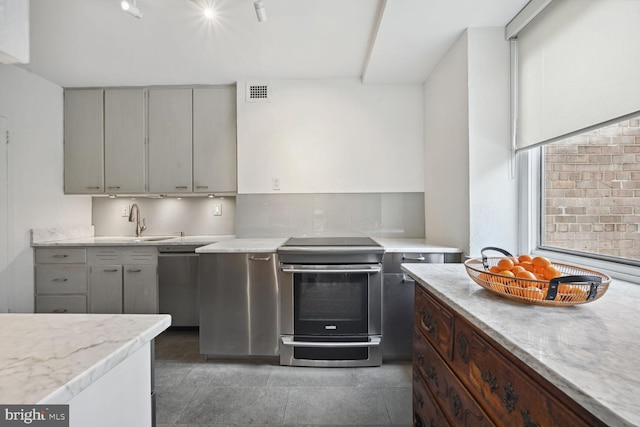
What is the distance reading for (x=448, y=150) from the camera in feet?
7.52

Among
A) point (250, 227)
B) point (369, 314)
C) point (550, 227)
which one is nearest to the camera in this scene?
point (550, 227)

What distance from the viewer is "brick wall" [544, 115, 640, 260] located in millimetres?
1238

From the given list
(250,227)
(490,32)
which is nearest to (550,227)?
(490,32)

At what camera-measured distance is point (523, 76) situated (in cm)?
185

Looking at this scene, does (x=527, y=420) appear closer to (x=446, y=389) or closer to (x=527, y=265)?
(x=446, y=389)

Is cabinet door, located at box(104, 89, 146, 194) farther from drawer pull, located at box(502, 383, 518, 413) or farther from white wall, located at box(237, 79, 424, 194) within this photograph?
drawer pull, located at box(502, 383, 518, 413)

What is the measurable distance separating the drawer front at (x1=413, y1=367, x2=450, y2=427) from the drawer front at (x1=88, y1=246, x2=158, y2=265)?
2.46m

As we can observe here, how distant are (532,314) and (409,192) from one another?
2.10m

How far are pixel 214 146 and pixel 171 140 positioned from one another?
450mm

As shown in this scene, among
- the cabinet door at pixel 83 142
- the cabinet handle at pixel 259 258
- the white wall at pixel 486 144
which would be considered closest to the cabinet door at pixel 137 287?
the cabinet door at pixel 83 142

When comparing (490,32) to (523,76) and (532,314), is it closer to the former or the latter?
(523,76)

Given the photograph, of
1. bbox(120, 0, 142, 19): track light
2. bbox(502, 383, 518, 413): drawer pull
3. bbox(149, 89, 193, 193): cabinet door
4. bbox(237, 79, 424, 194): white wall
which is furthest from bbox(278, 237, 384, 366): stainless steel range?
bbox(120, 0, 142, 19): track light

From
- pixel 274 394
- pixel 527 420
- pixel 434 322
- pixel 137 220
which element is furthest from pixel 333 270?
pixel 137 220

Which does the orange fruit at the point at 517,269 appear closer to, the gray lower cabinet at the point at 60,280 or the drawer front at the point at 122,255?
the drawer front at the point at 122,255
